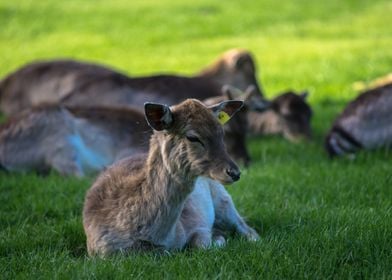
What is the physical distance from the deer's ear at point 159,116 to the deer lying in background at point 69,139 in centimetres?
391

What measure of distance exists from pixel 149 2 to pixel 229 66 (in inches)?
647

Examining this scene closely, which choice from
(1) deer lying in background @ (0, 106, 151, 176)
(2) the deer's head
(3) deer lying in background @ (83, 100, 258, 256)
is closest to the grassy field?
(3) deer lying in background @ (83, 100, 258, 256)

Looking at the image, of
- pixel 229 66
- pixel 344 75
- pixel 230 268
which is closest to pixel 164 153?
pixel 230 268

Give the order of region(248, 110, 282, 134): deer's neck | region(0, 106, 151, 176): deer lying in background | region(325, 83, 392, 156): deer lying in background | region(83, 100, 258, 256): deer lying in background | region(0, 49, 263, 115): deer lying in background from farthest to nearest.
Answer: region(248, 110, 282, 134): deer's neck
region(0, 49, 263, 115): deer lying in background
region(325, 83, 392, 156): deer lying in background
region(0, 106, 151, 176): deer lying in background
region(83, 100, 258, 256): deer lying in background

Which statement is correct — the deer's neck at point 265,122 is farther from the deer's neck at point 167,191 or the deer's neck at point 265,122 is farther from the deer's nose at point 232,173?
the deer's nose at point 232,173

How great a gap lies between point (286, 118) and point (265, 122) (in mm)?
562

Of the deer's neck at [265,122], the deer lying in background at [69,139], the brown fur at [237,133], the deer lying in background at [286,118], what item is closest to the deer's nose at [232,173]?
the deer lying in background at [69,139]

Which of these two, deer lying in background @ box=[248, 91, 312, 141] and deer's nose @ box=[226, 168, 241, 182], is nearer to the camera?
deer's nose @ box=[226, 168, 241, 182]

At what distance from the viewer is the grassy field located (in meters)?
5.54

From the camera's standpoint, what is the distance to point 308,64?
17.9 meters

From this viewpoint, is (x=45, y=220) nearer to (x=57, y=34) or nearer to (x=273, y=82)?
(x=273, y=82)

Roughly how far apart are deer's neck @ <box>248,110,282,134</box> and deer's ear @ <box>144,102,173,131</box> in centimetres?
706

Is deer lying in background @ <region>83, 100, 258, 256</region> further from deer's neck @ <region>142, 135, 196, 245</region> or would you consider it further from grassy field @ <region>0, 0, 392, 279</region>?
grassy field @ <region>0, 0, 392, 279</region>

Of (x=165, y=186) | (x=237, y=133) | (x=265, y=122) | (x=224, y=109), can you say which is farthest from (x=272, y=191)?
(x=265, y=122)
